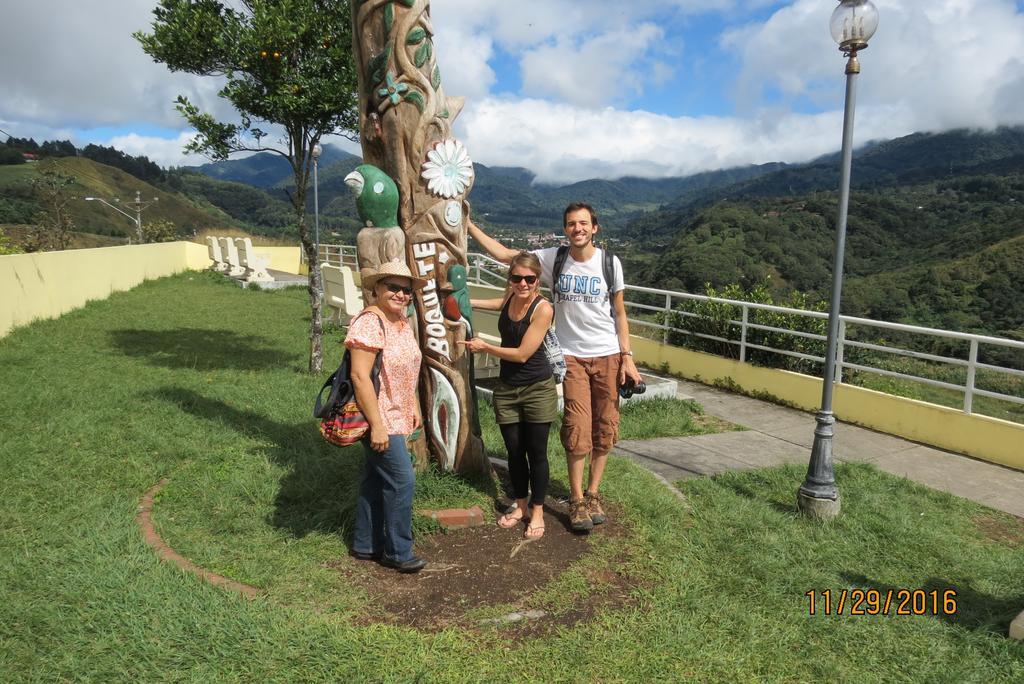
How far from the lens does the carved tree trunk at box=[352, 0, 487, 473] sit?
4086mm

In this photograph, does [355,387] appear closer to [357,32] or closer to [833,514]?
[357,32]

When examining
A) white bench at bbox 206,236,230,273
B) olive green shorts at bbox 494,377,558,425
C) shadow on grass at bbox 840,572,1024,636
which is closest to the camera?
shadow on grass at bbox 840,572,1024,636

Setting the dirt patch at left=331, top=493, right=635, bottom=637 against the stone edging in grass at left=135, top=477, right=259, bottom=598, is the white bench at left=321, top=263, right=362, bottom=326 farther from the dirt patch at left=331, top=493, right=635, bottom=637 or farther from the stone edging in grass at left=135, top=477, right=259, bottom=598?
the dirt patch at left=331, top=493, right=635, bottom=637

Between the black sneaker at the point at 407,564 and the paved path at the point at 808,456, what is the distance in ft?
8.04

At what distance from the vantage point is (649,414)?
23.5 ft

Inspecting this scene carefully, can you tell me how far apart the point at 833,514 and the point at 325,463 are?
11.1 feet

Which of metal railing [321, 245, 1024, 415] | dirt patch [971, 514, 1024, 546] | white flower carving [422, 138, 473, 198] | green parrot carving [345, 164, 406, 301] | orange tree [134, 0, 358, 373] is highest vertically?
orange tree [134, 0, 358, 373]

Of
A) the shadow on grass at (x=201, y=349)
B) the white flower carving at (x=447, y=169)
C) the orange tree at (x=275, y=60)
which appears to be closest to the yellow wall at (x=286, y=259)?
the shadow on grass at (x=201, y=349)

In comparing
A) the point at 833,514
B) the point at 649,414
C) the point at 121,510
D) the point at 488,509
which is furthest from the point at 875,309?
the point at 121,510

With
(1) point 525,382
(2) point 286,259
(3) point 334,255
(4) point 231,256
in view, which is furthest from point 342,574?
(2) point 286,259

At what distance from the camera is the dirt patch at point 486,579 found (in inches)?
123

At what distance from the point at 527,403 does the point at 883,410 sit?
16.1 feet

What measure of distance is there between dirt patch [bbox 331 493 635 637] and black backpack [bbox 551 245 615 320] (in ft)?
4.40
